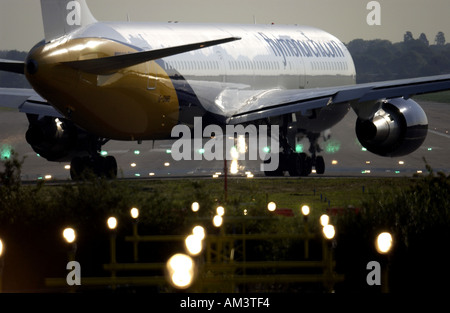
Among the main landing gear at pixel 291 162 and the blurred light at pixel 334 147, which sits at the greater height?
the blurred light at pixel 334 147

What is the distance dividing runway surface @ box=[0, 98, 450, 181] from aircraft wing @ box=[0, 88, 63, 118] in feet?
10.4

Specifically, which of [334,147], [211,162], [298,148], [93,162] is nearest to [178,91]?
[93,162]

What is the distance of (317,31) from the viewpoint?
155 ft

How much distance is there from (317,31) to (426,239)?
30.1 metres

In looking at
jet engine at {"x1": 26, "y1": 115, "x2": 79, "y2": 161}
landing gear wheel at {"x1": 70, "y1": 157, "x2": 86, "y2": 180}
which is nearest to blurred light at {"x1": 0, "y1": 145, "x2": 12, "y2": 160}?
jet engine at {"x1": 26, "y1": 115, "x2": 79, "y2": 161}

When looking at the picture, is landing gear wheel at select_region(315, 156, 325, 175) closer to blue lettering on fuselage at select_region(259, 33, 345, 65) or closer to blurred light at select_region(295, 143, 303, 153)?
blurred light at select_region(295, 143, 303, 153)

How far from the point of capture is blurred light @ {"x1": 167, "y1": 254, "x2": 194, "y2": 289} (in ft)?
32.9

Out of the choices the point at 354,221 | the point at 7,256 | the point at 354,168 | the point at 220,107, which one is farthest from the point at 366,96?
the point at 7,256

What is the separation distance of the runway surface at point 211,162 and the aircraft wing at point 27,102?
317 centimetres

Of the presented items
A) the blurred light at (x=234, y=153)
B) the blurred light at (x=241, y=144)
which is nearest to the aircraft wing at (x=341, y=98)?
the blurred light at (x=241, y=144)

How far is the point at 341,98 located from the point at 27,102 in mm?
10119

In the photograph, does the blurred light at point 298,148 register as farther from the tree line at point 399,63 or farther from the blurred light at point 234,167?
the tree line at point 399,63

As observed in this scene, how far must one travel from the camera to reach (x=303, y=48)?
44969 millimetres

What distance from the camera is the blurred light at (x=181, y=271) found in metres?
10.0
